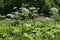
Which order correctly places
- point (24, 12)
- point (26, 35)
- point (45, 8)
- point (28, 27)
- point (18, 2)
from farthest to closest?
point (18, 2), point (45, 8), point (24, 12), point (28, 27), point (26, 35)

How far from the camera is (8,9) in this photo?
38.9 ft

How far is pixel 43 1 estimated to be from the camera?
35.7 feet

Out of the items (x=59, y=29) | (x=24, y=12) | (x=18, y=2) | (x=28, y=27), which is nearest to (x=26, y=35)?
(x=28, y=27)

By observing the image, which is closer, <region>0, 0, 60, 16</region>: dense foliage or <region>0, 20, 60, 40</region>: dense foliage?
<region>0, 20, 60, 40</region>: dense foliage

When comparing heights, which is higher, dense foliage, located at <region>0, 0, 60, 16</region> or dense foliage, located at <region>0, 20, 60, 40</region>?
dense foliage, located at <region>0, 20, 60, 40</region>

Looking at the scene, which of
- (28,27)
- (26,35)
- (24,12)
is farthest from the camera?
(24,12)

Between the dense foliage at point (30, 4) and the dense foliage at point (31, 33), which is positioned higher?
the dense foliage at point (31, 33)

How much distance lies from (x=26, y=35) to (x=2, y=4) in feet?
21.1

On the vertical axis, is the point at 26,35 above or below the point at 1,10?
above

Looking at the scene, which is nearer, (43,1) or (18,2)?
(43,1)

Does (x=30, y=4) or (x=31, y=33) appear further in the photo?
(x=30, y=4)

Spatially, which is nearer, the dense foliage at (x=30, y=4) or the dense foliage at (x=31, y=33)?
the dense foliage at (x=31, y=33)

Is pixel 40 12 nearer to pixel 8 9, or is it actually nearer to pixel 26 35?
pixel 8 9

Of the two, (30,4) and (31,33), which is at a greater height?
(31,33)
